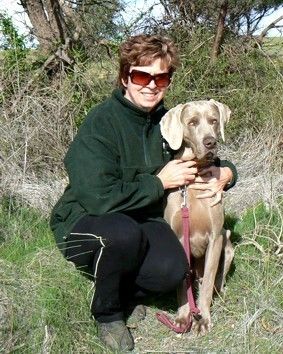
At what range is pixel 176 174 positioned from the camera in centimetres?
345

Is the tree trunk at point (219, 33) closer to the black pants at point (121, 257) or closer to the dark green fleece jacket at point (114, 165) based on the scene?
the dark green fleece jacket at point (114, 165)

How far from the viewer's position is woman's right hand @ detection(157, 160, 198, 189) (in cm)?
343

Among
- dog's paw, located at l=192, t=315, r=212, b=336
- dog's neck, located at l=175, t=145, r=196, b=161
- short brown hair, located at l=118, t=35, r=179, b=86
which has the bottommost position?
dog's paw, located at l=192, t=315, r=212, b=336

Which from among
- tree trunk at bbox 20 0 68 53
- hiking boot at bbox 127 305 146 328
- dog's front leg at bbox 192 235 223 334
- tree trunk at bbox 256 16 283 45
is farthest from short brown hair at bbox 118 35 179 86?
tree trunk at bbox 256 16 283 45

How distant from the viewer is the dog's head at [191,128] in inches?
136

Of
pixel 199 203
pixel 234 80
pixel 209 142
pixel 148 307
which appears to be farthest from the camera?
pixel 234 80

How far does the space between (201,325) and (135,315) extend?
39 cm

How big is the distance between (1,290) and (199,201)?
1.19 metres

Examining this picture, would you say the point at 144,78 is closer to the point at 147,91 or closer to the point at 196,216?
the point at 147,91

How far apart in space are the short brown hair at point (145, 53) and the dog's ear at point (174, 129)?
0.28m

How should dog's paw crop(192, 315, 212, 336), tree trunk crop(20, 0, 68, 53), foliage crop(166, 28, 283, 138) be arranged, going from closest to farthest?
1. dog's paw crop(192, 315, 212, 336)
2. foliage crop(166, 28, 283, 138)
3. tree trunk crop(20, 0, 68, 53)

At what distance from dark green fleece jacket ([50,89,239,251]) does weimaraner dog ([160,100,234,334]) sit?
11 centimetres

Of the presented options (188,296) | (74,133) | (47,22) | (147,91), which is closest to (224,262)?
(188,296)

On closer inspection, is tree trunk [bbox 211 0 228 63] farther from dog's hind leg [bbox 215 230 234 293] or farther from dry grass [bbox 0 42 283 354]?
dog's hind leg [bbox 215 230 234 293]
